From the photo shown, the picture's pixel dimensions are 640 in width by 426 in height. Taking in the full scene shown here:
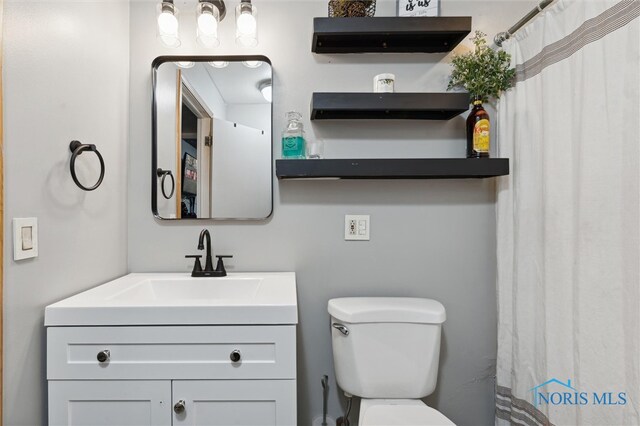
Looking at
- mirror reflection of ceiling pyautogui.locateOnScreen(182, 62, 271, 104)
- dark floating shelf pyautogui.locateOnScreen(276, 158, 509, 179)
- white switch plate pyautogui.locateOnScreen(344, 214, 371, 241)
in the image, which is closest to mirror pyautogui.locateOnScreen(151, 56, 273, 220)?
mirror reflection of ceiling pyautogui.locateOnScreen(182, 62, 271, 104)

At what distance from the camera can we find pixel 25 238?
0.97m

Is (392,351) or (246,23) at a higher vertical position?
(246,23)

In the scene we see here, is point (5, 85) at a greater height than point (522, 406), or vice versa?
point (5, 85)

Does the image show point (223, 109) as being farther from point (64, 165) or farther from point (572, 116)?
point (572, 116)

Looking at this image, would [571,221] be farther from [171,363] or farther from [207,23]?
[207,23]

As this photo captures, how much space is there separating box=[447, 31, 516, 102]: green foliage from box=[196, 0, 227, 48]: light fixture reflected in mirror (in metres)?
1.08

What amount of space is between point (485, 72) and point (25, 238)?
1.77m

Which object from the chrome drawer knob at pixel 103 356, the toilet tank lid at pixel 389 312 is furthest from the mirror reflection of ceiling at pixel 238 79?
the chrome drawer knob at pixel 103 356

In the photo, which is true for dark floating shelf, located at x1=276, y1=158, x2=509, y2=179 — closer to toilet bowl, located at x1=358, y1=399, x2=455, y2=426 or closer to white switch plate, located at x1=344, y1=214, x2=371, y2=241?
white switch plate, located at x1=344, y1=214, x2=371, y2=241

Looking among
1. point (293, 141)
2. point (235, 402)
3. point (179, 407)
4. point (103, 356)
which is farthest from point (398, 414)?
point (293, 141)

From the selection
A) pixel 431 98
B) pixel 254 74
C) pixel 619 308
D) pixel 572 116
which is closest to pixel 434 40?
pixel 431 98

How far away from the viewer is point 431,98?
142cm

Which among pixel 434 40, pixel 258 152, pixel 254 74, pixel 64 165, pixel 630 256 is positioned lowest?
pixel 630 256

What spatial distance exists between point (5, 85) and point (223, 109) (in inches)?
30.4
